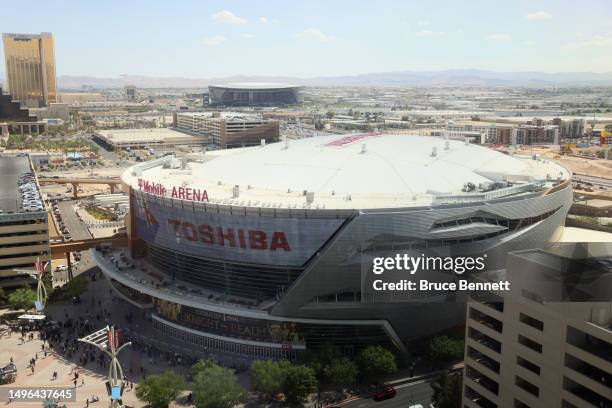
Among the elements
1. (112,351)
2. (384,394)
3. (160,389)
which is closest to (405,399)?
(384,394)

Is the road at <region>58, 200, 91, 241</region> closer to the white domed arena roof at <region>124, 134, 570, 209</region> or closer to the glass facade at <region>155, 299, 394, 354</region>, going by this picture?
the white domed arena roof at <region>124, 134, 570, 209</region>

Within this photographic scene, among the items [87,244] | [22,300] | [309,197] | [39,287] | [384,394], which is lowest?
[384,394]

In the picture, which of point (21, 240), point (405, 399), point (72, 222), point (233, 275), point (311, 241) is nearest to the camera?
point (405, 399)

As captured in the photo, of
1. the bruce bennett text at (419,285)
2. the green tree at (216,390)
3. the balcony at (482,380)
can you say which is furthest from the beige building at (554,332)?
the bruce bennett text at (419,285)

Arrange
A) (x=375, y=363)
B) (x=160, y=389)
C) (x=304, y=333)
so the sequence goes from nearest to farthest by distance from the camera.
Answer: (x=160, y=389)
(x=375, y=363)
(x=304, y=333)

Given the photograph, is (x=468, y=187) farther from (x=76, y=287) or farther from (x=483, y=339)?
(x=76, y=287)

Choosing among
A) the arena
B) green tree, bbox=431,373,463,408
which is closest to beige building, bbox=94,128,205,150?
the arena
